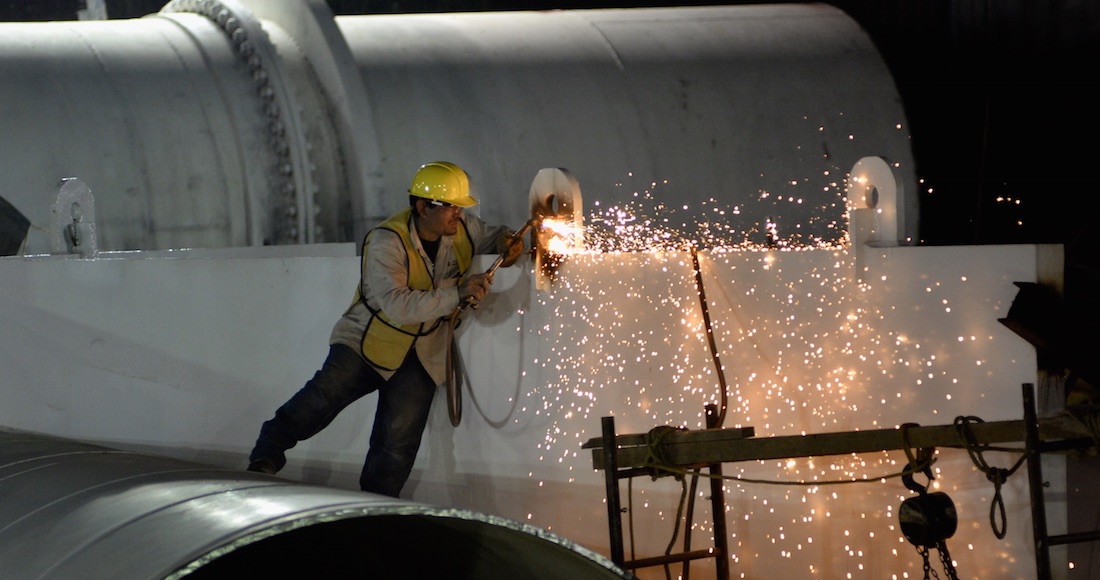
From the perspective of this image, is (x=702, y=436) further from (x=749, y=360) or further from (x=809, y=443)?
(x=749, y=360)

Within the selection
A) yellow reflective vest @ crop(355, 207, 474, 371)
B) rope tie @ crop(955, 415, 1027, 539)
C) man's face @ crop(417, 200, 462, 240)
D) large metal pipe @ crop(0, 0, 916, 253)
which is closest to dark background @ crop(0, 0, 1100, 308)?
large metal pipe @ crop(0, 0, 916, 253)

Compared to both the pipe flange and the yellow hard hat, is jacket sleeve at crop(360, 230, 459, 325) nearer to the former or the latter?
the yellow hard hat

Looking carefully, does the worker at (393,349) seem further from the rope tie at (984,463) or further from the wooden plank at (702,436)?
the rope tie at (984,463)

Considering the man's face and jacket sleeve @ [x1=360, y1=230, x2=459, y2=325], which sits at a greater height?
the man's face

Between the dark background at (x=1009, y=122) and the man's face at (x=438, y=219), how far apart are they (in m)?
4.33

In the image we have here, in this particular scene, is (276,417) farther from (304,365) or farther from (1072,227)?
(1072,227)

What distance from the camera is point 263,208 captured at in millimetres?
6746

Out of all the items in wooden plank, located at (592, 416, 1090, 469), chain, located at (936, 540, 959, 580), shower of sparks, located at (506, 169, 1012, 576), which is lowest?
chain, located at (936, 540, 959, 580)

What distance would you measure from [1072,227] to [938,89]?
49.9 inches

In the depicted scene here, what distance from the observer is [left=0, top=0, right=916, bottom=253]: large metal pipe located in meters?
6.57

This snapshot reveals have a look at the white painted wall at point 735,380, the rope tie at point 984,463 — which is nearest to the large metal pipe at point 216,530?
the white painted wall at point 735,380

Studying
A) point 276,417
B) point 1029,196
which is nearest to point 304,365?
point 276,417

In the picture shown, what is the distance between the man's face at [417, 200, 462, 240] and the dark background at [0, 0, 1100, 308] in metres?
4.33

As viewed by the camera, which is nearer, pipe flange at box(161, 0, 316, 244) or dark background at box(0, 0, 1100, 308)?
pipe flange at box(161, 0, 316, 244)
